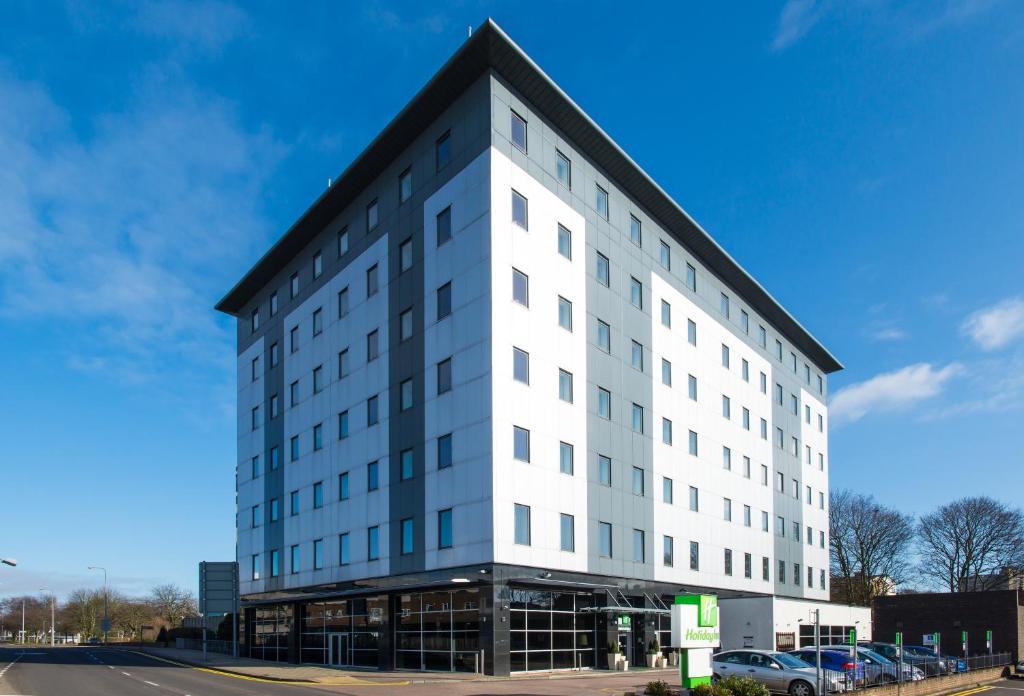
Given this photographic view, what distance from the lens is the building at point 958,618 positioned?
68375mm

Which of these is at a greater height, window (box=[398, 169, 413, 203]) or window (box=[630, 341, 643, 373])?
window (box=[398, 169, 413, 203])

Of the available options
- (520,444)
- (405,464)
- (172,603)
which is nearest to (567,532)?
(520,444)

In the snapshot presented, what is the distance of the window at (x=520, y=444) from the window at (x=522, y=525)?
2046 mm

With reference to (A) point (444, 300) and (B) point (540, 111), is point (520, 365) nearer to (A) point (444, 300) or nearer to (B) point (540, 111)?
(A) point (444, 300)

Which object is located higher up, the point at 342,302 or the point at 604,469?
the point at 342,302

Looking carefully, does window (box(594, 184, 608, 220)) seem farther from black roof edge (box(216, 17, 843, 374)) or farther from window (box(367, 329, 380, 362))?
window (box(367, 329, 380, 362))

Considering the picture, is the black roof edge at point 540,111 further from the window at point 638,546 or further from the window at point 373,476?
the window at point 638,546

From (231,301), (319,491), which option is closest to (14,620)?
(231,301)

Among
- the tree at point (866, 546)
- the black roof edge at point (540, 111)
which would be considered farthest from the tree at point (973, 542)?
the black roof edge at point (540, 111)

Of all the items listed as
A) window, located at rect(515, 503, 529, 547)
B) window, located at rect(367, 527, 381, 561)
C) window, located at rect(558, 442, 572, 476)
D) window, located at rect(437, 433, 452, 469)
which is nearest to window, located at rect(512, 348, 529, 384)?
window, located at rect(558, 442, 572, 476)

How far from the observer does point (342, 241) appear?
49.8 metres

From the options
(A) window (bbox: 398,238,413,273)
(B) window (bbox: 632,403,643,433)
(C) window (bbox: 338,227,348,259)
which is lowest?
(B) window (bbox: 632,403,643,433)

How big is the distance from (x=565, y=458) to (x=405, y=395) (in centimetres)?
836

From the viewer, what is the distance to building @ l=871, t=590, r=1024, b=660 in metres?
68.4
